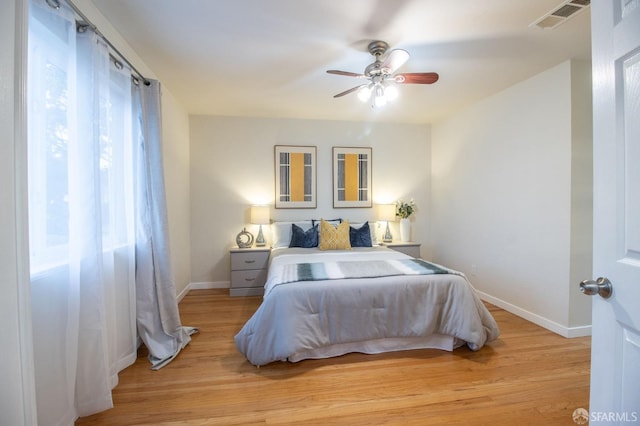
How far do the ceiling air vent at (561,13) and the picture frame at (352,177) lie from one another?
2.50 metres

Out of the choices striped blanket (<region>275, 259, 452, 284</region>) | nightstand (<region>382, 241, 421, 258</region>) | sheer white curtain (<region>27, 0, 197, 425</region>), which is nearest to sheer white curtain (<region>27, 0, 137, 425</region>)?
sheer white curtain (<region>27, 0, 197, 425</region>)

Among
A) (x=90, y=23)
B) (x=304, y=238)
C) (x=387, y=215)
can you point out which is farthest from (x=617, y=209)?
(x=387, y=215)

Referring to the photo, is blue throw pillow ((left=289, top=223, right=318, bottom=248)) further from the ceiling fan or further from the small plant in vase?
the ceiling fan

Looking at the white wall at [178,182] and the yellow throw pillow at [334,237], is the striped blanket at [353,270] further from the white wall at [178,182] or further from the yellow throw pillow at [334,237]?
the white wall at [178,182]

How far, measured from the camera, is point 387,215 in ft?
13.4

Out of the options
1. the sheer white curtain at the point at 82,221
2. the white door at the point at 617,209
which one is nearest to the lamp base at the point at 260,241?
the sheer white curtain at the point at 82,221

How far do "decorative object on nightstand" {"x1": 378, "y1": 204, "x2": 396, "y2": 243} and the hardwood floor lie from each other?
2.01m

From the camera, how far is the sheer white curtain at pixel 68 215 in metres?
1.26

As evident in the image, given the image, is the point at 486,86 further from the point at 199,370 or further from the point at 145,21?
the point at 199,370

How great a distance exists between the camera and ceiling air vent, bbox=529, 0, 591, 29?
1670 mm

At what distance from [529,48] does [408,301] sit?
2403mm

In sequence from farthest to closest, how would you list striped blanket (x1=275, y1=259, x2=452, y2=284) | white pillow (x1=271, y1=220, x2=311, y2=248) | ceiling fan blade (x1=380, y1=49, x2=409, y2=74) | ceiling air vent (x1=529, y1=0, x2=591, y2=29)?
white pillow (x1=271, y1=220, x2=311, y2=248), striped blanket (x1=275, y1=259, x2=452, y2=284), ceiling fan blade (x1=380, y1=49, x2=409, y2=74), ceiling air vent (x1=529, y1=0, x2=591, y2=29)

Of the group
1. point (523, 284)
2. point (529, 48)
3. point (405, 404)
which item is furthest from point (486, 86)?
point (405, 404)

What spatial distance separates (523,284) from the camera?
9.18 feet
